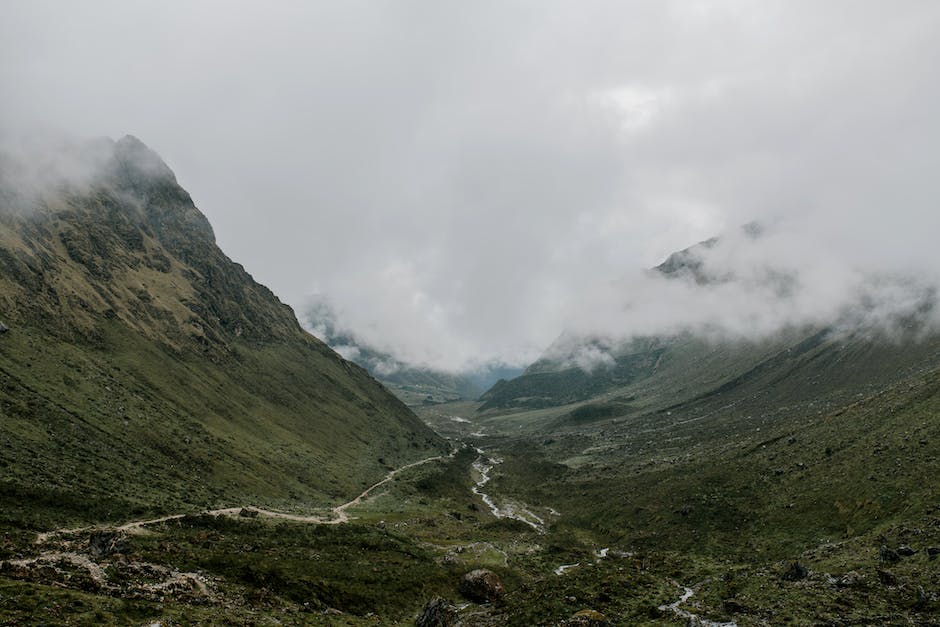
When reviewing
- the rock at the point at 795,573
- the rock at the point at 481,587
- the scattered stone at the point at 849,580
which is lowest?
the rock at the point at 481,587

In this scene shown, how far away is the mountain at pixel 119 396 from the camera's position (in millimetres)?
70312

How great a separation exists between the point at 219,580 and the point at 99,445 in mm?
60689

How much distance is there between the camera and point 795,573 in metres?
41.8

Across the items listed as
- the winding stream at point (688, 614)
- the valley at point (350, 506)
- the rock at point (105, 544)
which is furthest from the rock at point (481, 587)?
the rock at point (105, 544)

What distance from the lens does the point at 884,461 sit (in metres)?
66.1

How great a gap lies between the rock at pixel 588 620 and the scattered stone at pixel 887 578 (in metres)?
21.2

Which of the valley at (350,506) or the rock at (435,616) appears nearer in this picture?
the valley at (350,506)

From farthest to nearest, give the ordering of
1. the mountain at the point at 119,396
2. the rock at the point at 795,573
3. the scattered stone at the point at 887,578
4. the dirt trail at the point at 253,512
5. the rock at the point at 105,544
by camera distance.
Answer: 1. the mountain at the point at 119,396
2. the dirt trail at the point at 253,512
3. the rock at the point at 795,573
4. the rock at the point at 105,544
5. the scattered stone at the point at 887,578

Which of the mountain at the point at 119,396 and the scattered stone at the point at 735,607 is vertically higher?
the mountain at the point at 119,396

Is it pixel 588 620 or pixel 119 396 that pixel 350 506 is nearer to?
pixel 119 396

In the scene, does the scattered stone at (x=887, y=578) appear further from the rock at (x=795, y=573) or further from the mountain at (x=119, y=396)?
the mountain at (x=119, y=396)

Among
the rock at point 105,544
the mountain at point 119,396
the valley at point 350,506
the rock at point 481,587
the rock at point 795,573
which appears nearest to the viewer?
the valley at point 350,506

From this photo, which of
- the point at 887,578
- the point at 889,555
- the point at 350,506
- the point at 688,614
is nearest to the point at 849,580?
the point at 887,578

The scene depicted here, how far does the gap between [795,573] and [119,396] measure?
125104 mm
